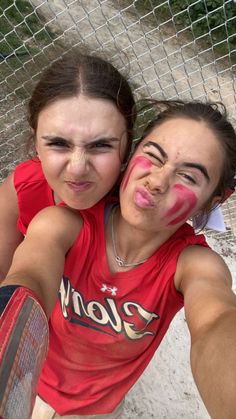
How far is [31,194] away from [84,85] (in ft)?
1.47

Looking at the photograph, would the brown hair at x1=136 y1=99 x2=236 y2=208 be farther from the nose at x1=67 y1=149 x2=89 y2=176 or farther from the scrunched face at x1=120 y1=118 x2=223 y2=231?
the nose at x1=67 y1=149 x2=89 y2=176

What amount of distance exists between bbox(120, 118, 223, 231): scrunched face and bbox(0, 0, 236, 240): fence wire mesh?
A: 5.86ft

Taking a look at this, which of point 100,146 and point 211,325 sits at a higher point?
point 100,146

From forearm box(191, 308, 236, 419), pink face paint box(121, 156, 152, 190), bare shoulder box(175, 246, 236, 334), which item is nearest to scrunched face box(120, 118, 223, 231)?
pink face paint box(121, 156, 152, 190)

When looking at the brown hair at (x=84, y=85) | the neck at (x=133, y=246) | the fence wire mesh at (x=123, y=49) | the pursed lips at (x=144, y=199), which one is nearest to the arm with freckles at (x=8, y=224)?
the brown hair at (x=84, y=85)

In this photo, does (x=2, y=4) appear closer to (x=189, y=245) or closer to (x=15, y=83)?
(x=15, y=83)

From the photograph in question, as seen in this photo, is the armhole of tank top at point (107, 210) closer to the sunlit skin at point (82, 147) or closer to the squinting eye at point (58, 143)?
the sunlit skin at point (82, 147)

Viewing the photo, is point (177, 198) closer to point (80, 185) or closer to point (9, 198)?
point (80, 185)

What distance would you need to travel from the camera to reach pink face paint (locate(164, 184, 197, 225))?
1.31 m

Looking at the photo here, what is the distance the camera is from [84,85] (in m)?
1.44

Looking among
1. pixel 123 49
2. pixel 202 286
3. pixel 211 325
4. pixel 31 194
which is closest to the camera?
pixel 211 325

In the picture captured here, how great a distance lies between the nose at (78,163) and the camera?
1.36 metres

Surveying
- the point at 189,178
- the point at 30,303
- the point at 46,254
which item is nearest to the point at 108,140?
the point at 189,178

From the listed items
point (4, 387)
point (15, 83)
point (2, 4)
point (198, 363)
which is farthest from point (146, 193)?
point (2, 4)
